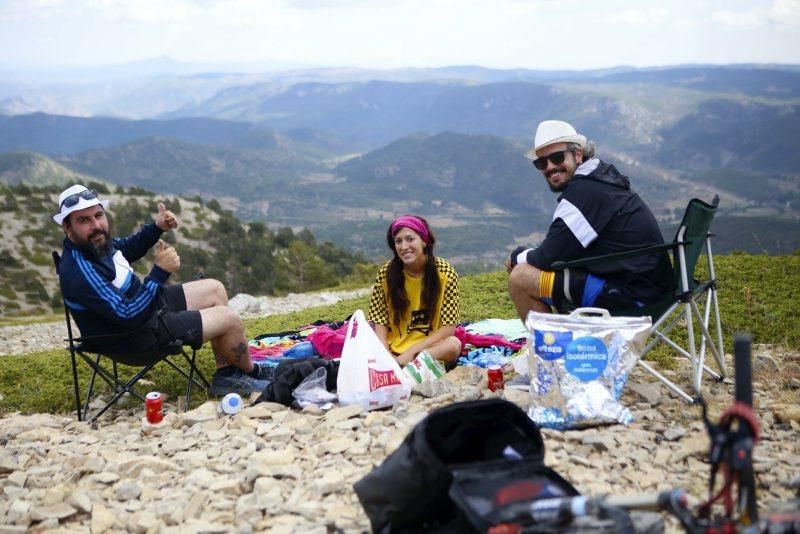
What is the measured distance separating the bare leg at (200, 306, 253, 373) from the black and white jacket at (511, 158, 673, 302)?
110 inches

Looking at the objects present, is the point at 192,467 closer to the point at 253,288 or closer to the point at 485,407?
the point at 485,407

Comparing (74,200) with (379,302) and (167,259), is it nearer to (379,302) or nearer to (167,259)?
(167,259)

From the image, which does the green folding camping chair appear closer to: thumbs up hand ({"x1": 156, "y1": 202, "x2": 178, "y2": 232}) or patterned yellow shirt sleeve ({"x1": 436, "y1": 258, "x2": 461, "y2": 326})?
patterned yellow shirt sleeve ({"x1": 436, "y1": 258, "x2": 461, "y2": 326})

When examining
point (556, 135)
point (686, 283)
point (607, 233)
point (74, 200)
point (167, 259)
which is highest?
point (556, 135)

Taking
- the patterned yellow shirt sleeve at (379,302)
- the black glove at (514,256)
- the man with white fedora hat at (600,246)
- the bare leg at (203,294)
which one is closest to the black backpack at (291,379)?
the patterned yellow shirt sleeve at (379,302)

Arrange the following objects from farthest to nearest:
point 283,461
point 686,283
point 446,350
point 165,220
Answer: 1. point 165,220
2. point 446,350
3. point 686,283
4. point 283,461

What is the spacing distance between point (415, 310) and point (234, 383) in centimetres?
179

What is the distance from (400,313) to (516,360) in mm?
1284

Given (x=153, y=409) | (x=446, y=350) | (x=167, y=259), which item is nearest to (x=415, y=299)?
(x=446, y=350)

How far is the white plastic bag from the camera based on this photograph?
5.56 meters

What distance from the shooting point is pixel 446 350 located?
21.0ft

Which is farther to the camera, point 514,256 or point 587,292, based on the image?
point 514,256

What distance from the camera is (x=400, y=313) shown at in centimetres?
674

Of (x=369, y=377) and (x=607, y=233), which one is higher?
(x=607, y=233)
